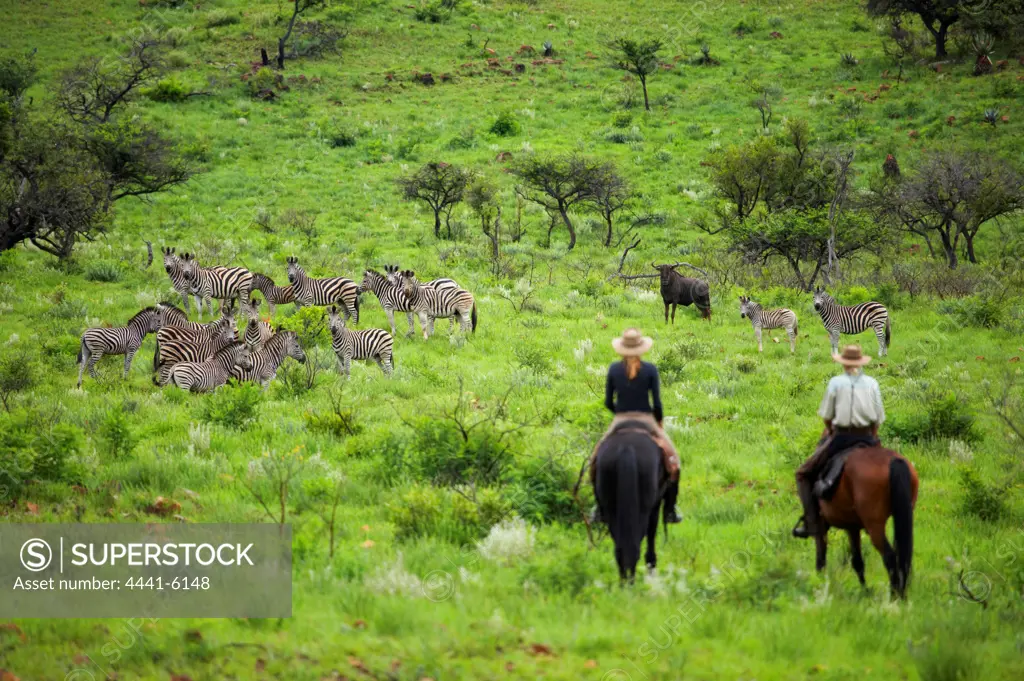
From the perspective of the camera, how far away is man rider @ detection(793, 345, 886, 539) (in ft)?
26.5

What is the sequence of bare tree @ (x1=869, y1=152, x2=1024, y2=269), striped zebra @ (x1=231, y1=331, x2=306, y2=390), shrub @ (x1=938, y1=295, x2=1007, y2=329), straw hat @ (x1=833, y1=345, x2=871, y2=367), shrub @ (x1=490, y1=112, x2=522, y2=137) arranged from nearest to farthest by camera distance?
straw hat @ (x1=833, y1=345, x2=871, y2=367), striped zebra @ (x1=231, y1=331, x2=306, y2=390), shrub @ (x1=938, y1=295, x2=1007, y2=329), bare tree @ (x1=869, y1=152, x2=1024, y2=269), shrub @ (x1=490, y1=112, x2=522, y2=137)

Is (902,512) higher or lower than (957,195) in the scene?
lower

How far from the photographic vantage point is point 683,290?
23.0 m

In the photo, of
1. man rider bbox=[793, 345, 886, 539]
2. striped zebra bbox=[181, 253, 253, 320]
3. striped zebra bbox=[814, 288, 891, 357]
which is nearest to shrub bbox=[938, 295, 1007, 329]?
striped zebra bbox=[814, 288, 891, 357]

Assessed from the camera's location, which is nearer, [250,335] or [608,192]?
[250,335]

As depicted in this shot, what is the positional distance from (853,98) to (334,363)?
132 feet

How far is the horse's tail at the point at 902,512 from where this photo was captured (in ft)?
24.2

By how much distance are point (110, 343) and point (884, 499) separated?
15294mm

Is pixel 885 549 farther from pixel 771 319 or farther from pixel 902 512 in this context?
pixel 771 319

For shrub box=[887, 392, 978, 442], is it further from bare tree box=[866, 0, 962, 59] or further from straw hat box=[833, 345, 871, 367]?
bare tree box=[866, 0, 962, 59]

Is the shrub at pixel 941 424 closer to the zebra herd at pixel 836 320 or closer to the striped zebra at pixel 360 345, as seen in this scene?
the zebra herd at pixel 836 320

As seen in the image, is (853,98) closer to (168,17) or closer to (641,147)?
(641,147)

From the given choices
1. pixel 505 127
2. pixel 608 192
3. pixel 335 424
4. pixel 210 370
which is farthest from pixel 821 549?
pixel 505 127

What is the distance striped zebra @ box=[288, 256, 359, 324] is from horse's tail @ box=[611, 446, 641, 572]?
15.6 m
